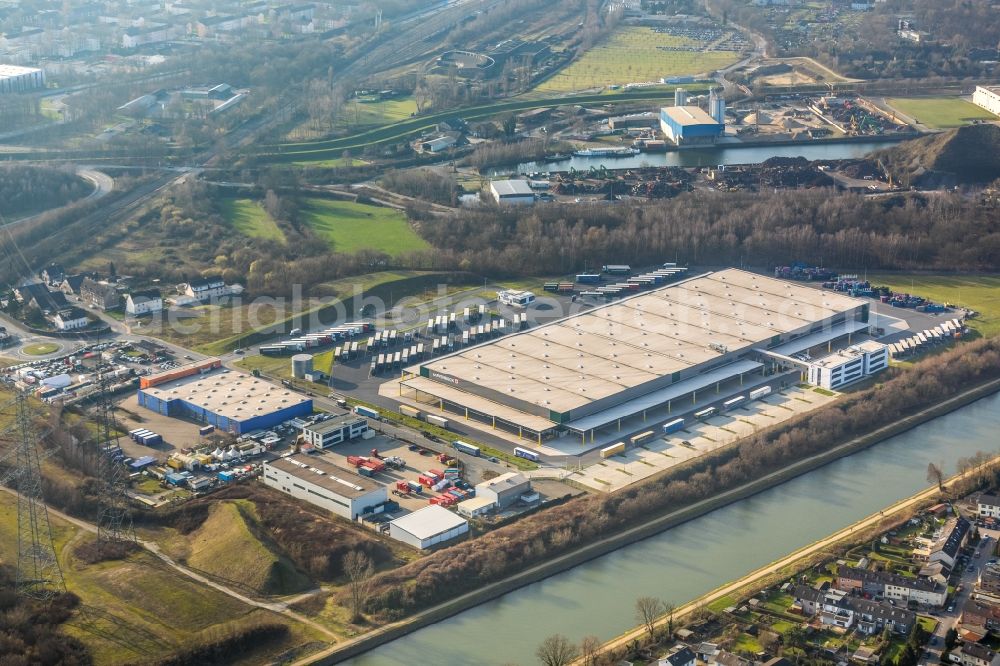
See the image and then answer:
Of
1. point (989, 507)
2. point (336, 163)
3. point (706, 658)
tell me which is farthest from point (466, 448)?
point (336, 163)

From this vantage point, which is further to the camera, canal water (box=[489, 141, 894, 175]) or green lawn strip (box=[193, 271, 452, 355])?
canal water (box=[489, 141, 894, 175])

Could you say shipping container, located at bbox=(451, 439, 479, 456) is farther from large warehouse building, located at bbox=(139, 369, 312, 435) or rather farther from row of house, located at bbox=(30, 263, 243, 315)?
row of house, located at bbox=(30, 263, 243, 315)

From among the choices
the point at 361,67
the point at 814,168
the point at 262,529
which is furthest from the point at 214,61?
the point at 262,529

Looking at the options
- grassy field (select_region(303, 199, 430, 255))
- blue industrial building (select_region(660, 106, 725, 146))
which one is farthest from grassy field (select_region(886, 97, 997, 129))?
grassy field (select_region(303, 199, 430, 255))

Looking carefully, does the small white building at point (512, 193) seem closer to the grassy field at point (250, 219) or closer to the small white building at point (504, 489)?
the grassy field at point (250, 219)

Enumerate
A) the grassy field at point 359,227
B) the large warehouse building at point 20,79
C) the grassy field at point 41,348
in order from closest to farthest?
the grassy field at point 41,348
the grassy field at point 359,227
the large warehouse building at point 20,79

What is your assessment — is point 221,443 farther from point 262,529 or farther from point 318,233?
point 318,233

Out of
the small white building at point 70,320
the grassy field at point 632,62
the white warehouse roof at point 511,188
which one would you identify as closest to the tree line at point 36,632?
the small white building at point 70,320
